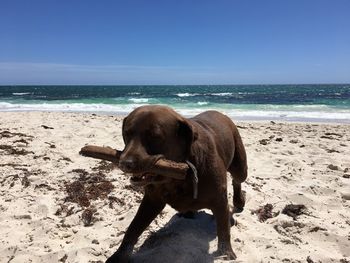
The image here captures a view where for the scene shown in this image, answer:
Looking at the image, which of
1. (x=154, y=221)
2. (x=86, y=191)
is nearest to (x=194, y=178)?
(x=154, y=221)

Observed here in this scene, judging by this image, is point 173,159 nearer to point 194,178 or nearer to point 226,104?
point 194,178

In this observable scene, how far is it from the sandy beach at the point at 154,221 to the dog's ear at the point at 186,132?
3.87ft

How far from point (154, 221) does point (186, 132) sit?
1.66 metres

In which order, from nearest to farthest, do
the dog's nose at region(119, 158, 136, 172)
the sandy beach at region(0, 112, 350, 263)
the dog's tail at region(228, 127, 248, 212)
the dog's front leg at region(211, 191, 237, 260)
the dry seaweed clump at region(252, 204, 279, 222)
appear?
the dog's nose at region(119, 158, 136, 172), the dog's front leg at region(211, 191, 237, 260), the sandy beach at region(0, 112, 350, 263), the dry seaweed clump at region(252, 204, 279, 222), the dog's tail at region(228, 127, 248, 212)

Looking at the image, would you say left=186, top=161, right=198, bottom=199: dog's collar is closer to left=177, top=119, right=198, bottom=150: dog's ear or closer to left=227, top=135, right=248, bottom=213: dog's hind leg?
left=177, top=119, right=198, bottom=150: dog's ear

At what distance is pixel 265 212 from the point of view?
4883 millimetres

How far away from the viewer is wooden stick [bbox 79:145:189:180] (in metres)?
2.84

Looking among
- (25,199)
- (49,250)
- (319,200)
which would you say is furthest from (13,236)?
(319,200)

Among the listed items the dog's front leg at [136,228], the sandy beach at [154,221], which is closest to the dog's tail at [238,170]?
the sandy beach at [154,221]

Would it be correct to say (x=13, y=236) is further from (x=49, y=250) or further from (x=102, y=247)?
(x=102, y=247)

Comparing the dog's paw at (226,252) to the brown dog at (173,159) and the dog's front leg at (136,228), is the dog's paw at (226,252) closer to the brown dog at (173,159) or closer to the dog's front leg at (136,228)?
the brown dog at (173,159)

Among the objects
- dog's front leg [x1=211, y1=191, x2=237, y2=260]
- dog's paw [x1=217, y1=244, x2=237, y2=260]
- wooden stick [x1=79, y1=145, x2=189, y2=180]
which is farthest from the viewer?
dog's paw [x1=217, y1=244, x2=237, y2=260]

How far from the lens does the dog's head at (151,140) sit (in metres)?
2.70

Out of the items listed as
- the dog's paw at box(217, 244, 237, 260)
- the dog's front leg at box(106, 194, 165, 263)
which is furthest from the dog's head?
the dog's paw at box(217, 244, 237, 260)
